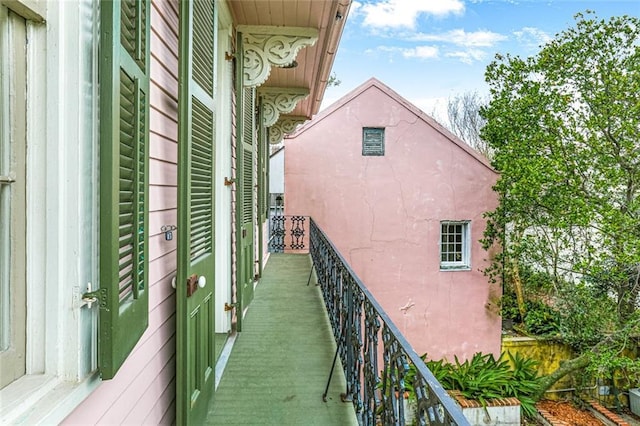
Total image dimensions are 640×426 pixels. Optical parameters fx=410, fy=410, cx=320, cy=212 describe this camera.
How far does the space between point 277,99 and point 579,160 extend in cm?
544

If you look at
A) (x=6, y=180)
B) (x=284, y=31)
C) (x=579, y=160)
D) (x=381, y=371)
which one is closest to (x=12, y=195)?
(x=6, y=180)

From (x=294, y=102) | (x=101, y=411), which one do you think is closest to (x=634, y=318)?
(x=294, y=102)

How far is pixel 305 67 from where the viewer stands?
16.9 ft

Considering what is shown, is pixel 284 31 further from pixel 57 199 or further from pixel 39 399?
pixel 39 399

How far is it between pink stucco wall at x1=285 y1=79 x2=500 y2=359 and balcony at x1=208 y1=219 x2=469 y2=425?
491 cm

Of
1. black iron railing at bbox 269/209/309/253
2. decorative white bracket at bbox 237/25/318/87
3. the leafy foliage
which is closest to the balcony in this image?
decorative white bracket at bbox 237/25/318/87

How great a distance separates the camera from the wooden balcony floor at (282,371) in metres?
2.43

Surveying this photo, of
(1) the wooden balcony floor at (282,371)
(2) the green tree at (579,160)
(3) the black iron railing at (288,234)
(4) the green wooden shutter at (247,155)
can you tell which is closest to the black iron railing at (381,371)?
(1) the wooden balcony floor at (282,371)

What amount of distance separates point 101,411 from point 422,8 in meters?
26.6

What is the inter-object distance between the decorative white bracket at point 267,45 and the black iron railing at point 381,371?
1.83 m

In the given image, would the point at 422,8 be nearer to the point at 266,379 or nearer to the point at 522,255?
the point at 522,255

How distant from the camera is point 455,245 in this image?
950cm

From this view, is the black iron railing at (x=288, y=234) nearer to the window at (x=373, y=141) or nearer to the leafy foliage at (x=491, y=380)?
the window at (x=373, y=141)

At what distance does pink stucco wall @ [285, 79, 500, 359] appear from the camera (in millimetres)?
9016
